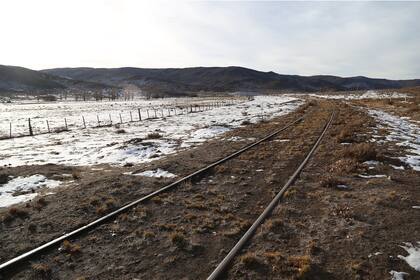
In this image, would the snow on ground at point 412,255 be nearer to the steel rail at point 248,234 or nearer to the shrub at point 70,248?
the steel rail at point 248,234

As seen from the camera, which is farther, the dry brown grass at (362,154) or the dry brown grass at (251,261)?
the dry brown grass at (362,154)

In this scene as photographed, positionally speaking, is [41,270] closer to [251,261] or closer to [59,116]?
[251,261]

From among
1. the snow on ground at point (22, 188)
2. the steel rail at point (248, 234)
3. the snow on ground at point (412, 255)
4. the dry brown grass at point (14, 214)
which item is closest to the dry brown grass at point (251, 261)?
the steel rail at point (248, 234)

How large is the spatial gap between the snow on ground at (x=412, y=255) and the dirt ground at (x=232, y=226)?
0.43 feet

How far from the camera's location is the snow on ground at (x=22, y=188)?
1038cm

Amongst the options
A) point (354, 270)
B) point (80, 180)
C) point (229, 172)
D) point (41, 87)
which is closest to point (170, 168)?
point (229, 172)

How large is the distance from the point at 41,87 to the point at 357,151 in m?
202

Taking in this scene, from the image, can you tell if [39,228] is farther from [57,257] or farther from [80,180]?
[80,180]

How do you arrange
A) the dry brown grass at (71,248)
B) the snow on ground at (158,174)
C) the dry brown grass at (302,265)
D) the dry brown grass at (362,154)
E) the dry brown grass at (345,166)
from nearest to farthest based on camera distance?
the dry brown grass at (302,265) → the dry brown grass at (71,248) → the dry brown grass at (345,166) → the snow on ground at (158,174) → the dry brown grass at (362,154)

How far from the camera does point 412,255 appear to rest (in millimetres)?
6016

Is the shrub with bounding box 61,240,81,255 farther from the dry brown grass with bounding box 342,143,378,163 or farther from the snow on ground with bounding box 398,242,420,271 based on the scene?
the dry brown grass with bounding box 342,143,378,163

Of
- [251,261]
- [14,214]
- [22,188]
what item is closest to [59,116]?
[22,188]

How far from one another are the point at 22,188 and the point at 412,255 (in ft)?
39.6

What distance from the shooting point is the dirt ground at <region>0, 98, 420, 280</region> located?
233 inches
